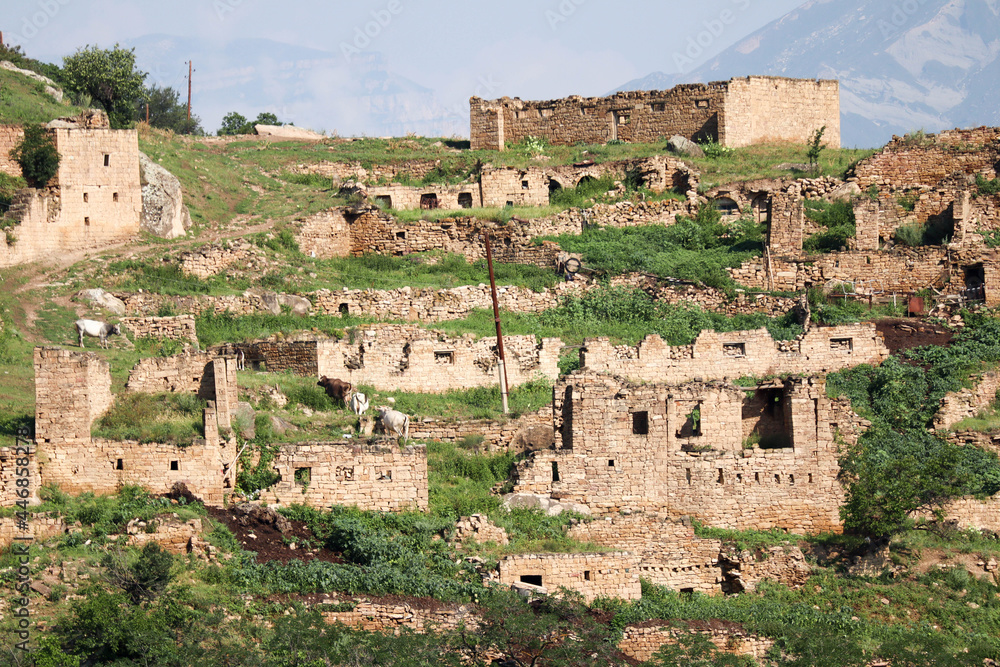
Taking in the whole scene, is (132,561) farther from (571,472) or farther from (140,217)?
(140,217)

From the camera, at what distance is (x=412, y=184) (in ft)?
163

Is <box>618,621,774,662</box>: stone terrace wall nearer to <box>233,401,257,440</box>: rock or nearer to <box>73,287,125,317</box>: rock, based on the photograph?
<box>233,401,257,440</box>: rock

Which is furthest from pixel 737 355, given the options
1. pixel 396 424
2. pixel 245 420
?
pixel 245 420

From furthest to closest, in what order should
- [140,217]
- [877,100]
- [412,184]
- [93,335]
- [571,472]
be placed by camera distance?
1. [877,100]
2. [412,184]
3. [140,217]
4. [93,335]
5. [571,472]

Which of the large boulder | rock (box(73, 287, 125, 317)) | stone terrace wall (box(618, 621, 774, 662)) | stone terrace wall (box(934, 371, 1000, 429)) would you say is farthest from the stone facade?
stone terrace wall (box(934, 371, 1000, 429))

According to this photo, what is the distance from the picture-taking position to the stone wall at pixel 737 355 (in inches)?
1407

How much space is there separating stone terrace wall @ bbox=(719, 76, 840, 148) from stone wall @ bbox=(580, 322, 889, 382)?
56.4ft

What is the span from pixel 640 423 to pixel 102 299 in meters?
14.5

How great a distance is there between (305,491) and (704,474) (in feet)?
25.9

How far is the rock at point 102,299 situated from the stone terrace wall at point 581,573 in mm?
14389

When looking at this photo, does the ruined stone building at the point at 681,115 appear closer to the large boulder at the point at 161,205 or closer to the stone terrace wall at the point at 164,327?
the large boulder at the point at 161,205

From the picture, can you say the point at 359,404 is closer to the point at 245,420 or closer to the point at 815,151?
the point at 245,420

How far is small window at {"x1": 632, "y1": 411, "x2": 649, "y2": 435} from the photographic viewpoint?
30.4 metres

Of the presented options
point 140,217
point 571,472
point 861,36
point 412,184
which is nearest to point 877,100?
point 861,36
